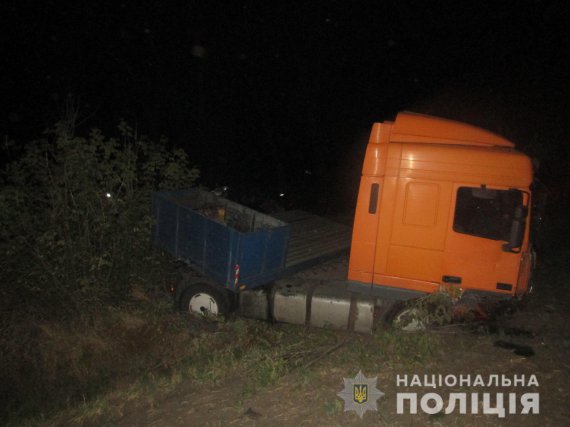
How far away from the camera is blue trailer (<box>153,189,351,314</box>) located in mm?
6461

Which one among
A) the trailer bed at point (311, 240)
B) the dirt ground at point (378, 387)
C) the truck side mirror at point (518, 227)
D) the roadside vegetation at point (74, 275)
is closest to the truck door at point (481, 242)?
the truck side mirror at point (518, 227)

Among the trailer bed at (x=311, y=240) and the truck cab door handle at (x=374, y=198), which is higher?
the truck cab door handle at (x=374, y=198)

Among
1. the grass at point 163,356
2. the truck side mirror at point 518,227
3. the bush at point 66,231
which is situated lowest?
the grass at point 163,356

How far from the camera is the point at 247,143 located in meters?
22.7

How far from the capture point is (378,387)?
454 centimetres

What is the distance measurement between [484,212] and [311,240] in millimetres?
3063

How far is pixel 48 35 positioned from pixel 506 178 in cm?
2221

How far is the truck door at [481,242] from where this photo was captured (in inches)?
219

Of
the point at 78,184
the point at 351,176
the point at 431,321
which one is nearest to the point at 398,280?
the point at 431,321

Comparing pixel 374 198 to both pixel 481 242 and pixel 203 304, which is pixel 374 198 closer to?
pixel 481 242

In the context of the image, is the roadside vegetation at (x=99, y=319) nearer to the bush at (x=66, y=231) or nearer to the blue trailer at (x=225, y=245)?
the bush at (x=66, y=231)

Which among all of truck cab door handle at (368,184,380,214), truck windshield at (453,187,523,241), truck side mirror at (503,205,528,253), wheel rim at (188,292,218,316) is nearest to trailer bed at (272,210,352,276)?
wheel rim at (188,292,218,316)

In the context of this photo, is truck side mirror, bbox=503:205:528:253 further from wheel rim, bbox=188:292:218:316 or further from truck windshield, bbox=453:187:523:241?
wheel rim, bbox=188:292:218:316

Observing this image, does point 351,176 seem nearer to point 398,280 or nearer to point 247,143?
point 247,143
